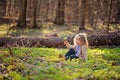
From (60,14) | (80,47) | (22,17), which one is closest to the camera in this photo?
(80,47)

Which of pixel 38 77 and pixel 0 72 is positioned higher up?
pixel 38 77

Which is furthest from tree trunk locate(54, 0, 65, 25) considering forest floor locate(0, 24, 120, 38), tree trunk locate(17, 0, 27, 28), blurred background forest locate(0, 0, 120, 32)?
tree trunk locate(17, 0, 27, 28)

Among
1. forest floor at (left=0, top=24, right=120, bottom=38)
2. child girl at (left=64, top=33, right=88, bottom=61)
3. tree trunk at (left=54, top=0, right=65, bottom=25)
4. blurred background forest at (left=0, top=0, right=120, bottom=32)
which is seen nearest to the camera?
child girl at (left=64, top=33, right=88, bottom=61)

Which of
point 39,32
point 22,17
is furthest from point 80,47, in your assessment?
point 22,17

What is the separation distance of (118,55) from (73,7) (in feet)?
58.3

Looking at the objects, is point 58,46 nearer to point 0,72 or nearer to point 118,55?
point 118,55

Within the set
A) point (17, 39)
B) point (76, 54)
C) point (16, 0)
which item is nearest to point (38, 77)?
point (76, 54)

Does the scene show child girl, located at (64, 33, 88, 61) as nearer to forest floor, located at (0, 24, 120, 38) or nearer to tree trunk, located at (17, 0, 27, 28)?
forest floor, located at (0, 24, 120, 38)

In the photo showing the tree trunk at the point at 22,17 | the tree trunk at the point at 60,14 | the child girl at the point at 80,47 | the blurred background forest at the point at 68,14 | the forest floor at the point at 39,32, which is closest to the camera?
the child girl at the point at 80,47

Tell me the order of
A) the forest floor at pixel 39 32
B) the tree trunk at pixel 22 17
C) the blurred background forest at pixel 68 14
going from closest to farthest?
the forest floor at pixel 39 32
the tree trunk at pixel 22 17
the blurred background forest at pixel 68 14

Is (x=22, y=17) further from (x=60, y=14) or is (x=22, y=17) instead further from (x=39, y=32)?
(x=60, y=14)

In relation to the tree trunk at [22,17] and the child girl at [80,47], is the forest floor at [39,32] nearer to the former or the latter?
the tree trunk at [22,17]

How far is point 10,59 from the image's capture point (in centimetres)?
830

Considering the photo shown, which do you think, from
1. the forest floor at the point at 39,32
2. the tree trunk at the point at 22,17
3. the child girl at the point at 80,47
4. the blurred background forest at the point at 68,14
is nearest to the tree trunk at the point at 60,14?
the blurred background forest at the point at 68,14
